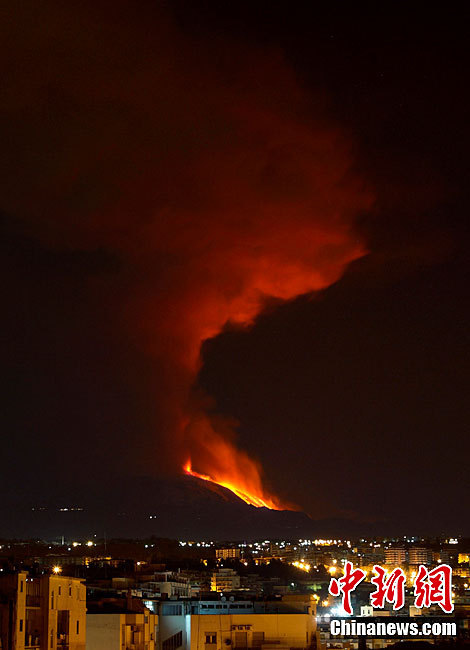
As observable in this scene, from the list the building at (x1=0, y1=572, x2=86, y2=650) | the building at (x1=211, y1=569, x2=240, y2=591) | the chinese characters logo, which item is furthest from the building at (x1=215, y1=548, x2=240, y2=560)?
the building at (x1=0, y1=572, x2=86, y2=650)

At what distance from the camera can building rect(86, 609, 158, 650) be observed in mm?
19094

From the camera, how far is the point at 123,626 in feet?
64.3

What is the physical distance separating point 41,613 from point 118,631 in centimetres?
361

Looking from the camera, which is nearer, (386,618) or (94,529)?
(386,618)

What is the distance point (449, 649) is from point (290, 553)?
91.9 meters

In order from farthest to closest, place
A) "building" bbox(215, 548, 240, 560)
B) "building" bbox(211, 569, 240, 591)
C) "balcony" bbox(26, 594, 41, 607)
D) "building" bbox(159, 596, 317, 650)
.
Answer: "building" bbox(215, 548, 240, 560)
"building" bbox(211, 569, 240, 591)
"building" bbox(159, 596, 317, 650)
"balcony" bbox(26, 594, 41, 607)

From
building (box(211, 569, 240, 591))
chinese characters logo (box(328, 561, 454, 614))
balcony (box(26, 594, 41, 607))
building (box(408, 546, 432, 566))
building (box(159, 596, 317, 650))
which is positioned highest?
building (box(408, 546, 432, 566))

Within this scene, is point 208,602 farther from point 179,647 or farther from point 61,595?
point 61,595

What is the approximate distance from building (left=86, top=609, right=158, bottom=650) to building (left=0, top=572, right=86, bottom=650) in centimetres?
157

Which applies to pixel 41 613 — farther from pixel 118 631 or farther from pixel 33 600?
pixel 118 631

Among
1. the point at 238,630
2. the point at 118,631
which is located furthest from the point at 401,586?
the point at 118,631

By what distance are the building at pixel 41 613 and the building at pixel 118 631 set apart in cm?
157

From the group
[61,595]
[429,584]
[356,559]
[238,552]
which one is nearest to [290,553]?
[238,552]

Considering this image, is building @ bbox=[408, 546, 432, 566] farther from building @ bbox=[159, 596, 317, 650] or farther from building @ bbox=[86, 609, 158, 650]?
building @ bbox=[86, 609, 158, 650]
